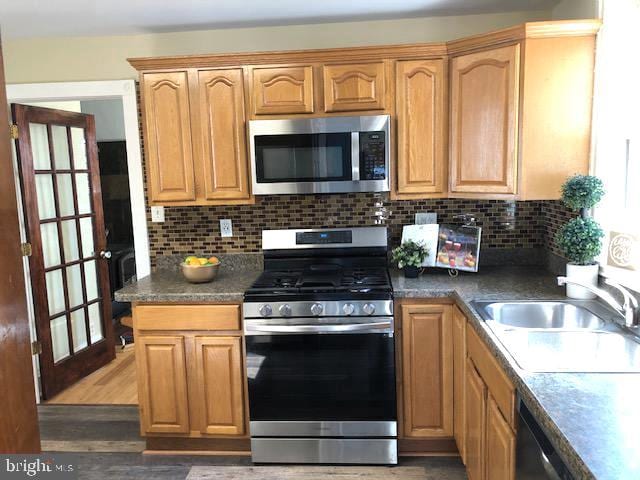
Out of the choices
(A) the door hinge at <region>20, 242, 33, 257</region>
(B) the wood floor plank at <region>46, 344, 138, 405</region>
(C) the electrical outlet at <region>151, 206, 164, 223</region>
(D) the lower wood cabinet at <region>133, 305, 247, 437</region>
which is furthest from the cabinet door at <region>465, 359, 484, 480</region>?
(A) the door hinge at <region>20, 242, 33, 257</region>

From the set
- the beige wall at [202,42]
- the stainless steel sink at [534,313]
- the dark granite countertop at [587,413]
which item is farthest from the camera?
the beige wall at [202,42]

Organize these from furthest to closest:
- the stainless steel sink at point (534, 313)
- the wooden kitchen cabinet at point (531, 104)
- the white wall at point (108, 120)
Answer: the white wall at point (108, 120), the wooden kitchen cabinet at point (531, 104), the stainless steel sink at point (534, 313)

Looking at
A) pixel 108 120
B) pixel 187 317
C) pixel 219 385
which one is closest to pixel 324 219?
pixel 187 317

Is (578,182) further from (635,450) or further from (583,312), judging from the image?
(635,450)

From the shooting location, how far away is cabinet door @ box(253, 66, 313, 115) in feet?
8.66

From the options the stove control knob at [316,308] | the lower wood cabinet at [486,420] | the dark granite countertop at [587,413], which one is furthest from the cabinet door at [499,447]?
the stove control knob at [316,308]

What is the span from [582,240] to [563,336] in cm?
53

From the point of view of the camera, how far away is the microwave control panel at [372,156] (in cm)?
259

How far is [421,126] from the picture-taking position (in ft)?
8.64

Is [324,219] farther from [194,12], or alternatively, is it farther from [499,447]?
[499,447]

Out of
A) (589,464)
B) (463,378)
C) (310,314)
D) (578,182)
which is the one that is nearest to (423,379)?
(463,378)

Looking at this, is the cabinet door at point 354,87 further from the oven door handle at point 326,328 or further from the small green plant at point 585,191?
the oven door handle at point 326,328

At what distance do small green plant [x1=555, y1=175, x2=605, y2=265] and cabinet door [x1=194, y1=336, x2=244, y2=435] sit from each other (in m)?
1.59

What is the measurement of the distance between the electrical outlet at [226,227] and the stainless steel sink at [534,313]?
1.53 metres
